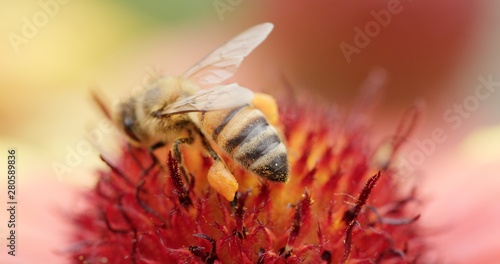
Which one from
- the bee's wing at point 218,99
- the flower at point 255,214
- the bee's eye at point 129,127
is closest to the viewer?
the bee's wing at point 218,99

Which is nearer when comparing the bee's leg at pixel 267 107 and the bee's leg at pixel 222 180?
the bee's leg at pixel 222 180

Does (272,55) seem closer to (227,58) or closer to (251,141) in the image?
(227,58)

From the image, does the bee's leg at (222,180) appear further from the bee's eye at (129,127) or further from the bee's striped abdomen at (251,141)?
the bee's eye at (129,127)

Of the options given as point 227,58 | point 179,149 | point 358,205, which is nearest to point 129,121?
point 179,149

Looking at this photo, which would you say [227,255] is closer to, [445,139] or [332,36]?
[445,139]

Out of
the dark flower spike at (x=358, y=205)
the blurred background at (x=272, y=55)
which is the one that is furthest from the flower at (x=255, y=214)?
the blurred background at (x=272, y=55)

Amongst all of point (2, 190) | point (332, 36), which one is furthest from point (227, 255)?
point (332, 36)

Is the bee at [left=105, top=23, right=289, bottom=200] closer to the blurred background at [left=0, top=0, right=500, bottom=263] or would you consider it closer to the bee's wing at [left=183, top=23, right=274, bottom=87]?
the bee's wing at [left=183, top=23, right=274, bottom=87]

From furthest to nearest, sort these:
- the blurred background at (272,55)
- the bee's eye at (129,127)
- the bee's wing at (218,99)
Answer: the blurred background at (272,55), the bee's eye at (129,127), the bee's wing at (218,99)
